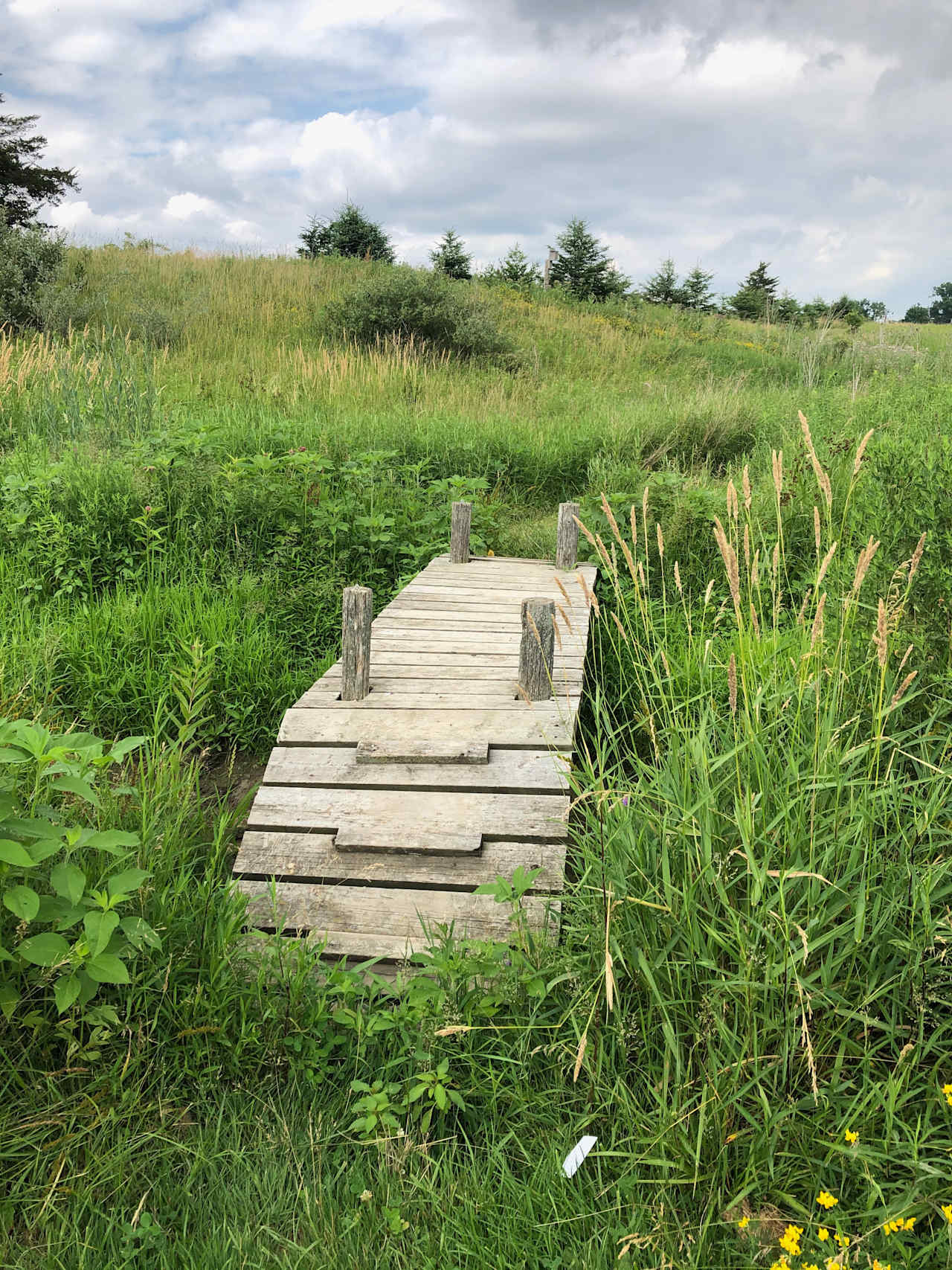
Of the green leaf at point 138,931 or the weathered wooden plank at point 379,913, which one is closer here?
the green leaf at point 138,931

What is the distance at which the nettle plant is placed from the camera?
6.23 feet

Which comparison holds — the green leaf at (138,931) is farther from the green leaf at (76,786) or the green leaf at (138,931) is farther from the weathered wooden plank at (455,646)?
the weathered wooden plank at (455,646)

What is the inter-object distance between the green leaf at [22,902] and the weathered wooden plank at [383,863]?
111 cm

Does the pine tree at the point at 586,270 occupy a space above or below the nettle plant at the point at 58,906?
above

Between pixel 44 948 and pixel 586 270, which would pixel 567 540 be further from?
pixel 586 270

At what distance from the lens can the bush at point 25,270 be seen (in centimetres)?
1443

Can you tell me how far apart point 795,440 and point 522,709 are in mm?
4441

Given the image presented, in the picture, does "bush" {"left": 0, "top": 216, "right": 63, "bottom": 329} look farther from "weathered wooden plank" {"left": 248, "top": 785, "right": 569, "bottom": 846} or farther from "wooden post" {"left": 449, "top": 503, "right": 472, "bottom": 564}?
"weathered wooden plank" {"left": 248, "top": 785, "right": 569, "bottom": 846}

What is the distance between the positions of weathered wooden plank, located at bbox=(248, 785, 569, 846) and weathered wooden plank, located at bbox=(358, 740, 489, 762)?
0.47 feet

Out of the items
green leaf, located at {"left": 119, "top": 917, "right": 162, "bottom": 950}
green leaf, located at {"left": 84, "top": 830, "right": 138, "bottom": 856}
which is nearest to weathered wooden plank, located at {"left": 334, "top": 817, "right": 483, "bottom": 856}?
green leaf, located at {"left": 119, "top": 917, "right": 162, "bottom": 950}

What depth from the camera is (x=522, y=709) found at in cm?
369

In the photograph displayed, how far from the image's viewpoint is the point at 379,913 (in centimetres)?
281

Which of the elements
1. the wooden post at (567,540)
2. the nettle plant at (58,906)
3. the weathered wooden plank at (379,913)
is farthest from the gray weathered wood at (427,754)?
the wooden post at (567,540)

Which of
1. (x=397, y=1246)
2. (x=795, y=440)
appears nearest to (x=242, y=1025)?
(x=397, y=1246)
